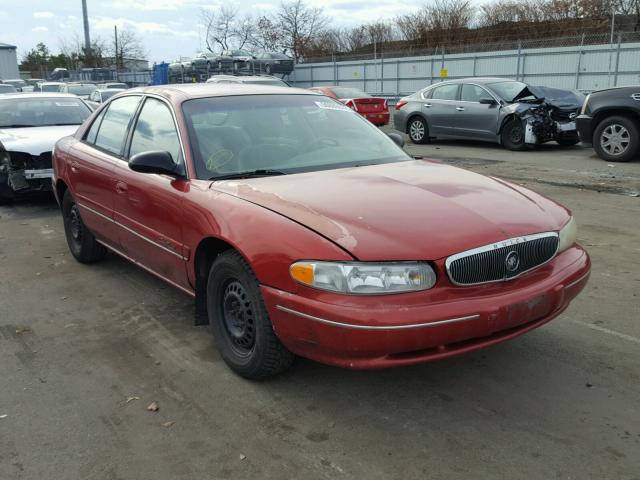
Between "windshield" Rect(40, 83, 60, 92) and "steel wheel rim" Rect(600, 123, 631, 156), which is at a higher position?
"windshield" Rect(40, 83, 60, 92)

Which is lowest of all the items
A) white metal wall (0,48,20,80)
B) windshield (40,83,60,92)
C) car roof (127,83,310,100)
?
car roof (127,83,310,100)

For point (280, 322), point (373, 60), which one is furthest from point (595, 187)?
point (373, 60)

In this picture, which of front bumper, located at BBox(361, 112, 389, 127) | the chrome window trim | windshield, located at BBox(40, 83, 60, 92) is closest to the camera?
the chrome window trim

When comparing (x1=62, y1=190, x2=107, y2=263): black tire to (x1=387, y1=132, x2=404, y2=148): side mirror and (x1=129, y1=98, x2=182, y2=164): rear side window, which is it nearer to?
(x1=129, y1=98, x2=182, y2=164): rear side window

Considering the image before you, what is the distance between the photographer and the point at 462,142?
15258mm

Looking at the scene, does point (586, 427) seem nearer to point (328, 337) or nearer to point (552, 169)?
point (328, 337)

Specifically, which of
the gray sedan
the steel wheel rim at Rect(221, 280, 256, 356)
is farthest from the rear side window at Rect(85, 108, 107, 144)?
the gray sedan

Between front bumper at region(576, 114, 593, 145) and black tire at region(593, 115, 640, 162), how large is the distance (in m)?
0.08

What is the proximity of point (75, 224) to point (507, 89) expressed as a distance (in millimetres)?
10306

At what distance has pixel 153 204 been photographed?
3994mm

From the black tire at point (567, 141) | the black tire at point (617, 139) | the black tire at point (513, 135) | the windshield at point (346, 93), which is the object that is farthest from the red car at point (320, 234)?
the windshield at point (346, 93)

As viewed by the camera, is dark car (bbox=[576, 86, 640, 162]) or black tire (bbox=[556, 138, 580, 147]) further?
black tire (bbox=[556, 138, 580, 147])

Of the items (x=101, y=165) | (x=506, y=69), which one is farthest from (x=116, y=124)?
(x=506, y=69)

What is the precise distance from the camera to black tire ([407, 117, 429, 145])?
15016 millimetres
